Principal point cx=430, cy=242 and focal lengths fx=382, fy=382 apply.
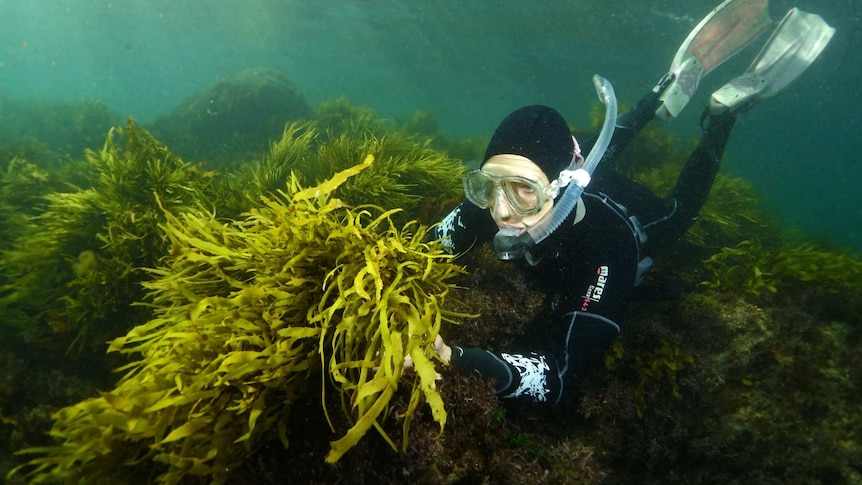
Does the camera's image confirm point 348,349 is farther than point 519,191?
No

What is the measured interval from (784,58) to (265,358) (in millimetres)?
8645

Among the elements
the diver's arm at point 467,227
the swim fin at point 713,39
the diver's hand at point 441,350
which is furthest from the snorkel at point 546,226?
the swim fin at point 713,39

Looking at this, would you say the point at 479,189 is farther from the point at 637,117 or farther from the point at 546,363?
Answer: the point at 637,117

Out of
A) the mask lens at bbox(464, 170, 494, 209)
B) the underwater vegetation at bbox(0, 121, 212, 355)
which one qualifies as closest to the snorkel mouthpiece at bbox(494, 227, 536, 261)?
the mask lens at bbox(464, 170, 494, 209)

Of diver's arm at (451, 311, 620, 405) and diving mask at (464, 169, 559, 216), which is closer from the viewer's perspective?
diver's arm at (451, 311, 620, 405)

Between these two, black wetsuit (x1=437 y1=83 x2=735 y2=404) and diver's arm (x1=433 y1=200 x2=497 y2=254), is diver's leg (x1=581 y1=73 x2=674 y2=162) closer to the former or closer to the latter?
black wetsuit (x1=437 y1=83 x2=735 y2=404)

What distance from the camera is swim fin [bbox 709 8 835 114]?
233 inches

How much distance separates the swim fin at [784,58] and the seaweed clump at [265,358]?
6.43 m

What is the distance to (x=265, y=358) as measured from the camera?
5.72ft

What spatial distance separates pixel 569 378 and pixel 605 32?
106 ft

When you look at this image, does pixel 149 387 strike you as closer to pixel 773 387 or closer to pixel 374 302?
pixel 374 302

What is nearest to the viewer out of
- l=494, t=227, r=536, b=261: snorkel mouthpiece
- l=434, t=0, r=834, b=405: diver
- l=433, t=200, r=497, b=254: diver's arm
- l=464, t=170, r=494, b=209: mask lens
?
l=434, t=0, r=834, b=405: diver

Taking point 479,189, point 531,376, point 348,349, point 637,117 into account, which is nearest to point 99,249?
point 348,349

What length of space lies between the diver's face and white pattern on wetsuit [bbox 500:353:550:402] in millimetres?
1040
